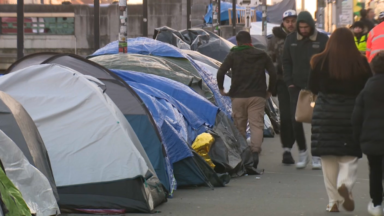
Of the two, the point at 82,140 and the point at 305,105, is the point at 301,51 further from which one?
Result: the point at 82,140

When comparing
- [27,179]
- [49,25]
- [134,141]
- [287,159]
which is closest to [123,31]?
[287,159]

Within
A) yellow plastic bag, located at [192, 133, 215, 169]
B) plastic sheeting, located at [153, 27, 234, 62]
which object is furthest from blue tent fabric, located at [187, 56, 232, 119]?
plastic sheeting, located at [153, 27, 234, 62]

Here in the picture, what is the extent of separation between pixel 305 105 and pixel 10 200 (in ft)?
13.1

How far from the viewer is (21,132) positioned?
658cm

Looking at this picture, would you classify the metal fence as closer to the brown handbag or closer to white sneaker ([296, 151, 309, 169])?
white sneaker ([296, 151, 309, 169])

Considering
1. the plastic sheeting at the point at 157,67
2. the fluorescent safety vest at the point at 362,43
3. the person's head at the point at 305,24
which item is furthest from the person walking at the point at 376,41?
the fluorescent safety vest at the point at 362,43

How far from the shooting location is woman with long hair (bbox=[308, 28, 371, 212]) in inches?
290

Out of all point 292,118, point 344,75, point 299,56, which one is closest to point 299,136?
point 292,118

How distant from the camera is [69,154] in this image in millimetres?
7633

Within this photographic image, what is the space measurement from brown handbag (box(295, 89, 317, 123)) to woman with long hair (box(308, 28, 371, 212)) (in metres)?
0.65

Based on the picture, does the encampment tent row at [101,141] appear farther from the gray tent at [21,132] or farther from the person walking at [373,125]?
the person walking at [373,125]

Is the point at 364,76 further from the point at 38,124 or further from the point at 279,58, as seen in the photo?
the point at 279,58

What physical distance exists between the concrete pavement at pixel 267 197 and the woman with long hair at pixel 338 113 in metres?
0.35

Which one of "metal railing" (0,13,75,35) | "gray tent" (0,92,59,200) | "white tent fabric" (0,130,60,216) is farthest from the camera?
"metal railing" (0,13,75,35)
